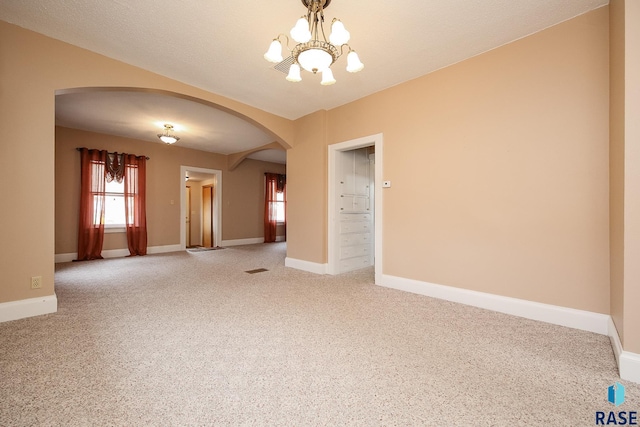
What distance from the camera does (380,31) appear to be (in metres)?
2.35

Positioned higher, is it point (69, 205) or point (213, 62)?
point (213, 62)

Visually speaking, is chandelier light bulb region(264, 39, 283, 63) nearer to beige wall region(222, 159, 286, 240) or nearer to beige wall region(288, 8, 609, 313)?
beige wall region(288, 8, 609, 313)

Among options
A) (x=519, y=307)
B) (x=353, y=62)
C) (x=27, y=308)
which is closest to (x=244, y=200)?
(x=27, y=308)

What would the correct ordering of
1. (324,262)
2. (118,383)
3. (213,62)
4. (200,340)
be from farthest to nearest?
1. (324,262)
2. (213,62)
3. (200,340)
4. (118,383)

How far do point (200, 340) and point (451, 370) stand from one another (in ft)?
5.83

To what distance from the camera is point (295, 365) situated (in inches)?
63.2

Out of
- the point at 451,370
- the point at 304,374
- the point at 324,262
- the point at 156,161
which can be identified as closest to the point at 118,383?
the point at 304,374

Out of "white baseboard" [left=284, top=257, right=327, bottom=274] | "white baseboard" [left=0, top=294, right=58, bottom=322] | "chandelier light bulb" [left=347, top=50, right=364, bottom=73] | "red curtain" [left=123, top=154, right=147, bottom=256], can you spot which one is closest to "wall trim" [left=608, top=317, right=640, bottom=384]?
"chandelier light bulb" [left=347, top=50, right=364, bottom=73]

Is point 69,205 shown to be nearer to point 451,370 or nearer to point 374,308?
point 374,308

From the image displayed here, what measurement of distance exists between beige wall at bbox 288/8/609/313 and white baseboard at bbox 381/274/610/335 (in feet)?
0.20

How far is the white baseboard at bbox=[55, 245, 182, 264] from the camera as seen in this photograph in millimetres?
5114

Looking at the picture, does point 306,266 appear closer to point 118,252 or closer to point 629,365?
point 629,365

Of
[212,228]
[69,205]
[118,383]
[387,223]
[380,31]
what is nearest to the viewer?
[118,383]

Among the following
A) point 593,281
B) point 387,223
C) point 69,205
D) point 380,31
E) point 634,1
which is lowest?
point 593,281
